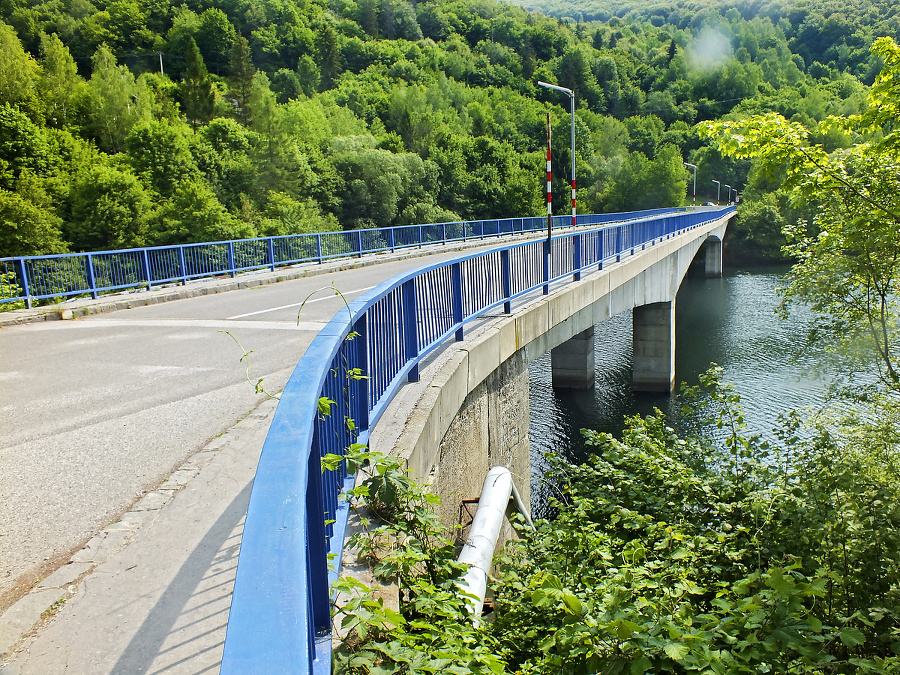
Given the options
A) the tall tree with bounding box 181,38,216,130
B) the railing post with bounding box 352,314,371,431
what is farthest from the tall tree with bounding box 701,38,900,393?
the tall tree with bounding box 181,38,216,130

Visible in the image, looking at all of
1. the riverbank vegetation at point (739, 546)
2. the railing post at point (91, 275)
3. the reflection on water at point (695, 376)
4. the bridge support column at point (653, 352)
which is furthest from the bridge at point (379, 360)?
the railing post at point (91, 275)

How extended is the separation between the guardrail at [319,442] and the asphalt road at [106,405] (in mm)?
1412

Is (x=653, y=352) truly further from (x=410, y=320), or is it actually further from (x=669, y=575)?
(x=410, y=320)

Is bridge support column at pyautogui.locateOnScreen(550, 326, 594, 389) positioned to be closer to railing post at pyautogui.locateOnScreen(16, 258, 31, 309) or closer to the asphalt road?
the asphalt road

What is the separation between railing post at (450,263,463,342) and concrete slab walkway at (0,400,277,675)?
3.37 meters

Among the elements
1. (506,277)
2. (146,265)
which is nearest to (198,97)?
(146,265)

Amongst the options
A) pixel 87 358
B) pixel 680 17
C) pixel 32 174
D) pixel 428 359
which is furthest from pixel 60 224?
pixel 680 17

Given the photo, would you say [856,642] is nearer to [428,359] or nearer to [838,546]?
[838,546]

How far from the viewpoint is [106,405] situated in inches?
230

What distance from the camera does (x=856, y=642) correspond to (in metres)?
3.34

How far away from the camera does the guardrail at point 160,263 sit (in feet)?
43.8

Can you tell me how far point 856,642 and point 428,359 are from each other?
13.3 ft

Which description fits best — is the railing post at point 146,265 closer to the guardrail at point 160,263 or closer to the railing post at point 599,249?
the guardrail at point 160,263

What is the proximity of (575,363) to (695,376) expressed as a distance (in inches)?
205
